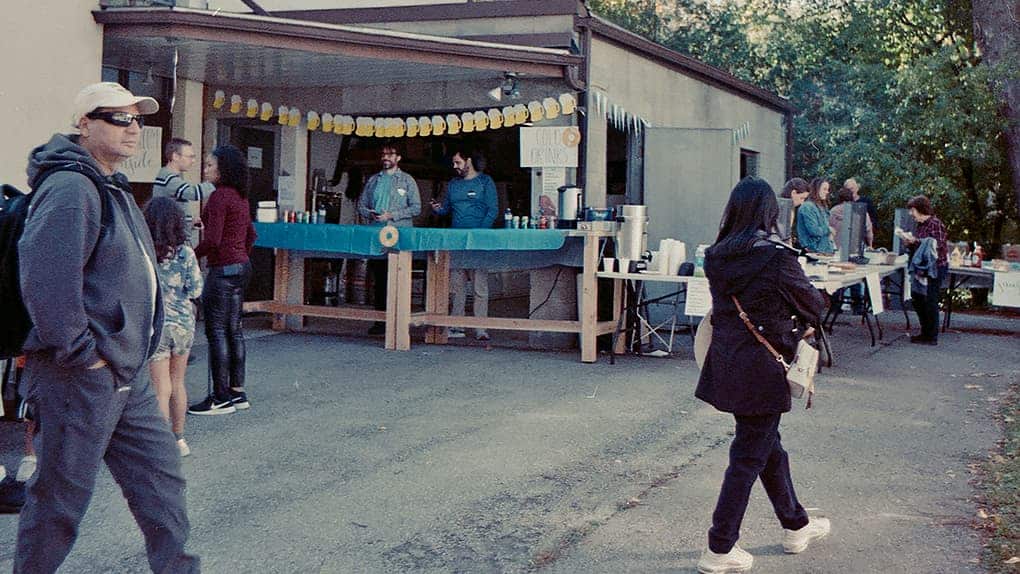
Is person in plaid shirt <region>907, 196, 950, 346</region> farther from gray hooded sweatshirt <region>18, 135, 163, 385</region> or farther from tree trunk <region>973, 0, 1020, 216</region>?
gray hooded sweatshirt <region>18, 135, 163, 385</region>

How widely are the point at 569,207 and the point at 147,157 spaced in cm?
473

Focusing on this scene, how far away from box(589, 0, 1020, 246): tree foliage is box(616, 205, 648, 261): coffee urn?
9.00 metres

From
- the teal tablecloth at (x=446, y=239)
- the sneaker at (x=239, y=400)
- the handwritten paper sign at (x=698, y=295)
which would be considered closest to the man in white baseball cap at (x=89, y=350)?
the sneaker at (x=239, y=400)

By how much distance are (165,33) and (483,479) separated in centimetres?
574

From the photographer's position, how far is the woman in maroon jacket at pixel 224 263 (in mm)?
7617

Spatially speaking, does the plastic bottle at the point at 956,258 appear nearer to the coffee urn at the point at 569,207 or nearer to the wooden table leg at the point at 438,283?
the coffee urn at the point at 569,207

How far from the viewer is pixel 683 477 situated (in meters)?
6.46

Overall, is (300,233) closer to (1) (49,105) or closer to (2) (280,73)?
(2) (280,73)

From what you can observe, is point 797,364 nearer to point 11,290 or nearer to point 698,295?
point 11,290

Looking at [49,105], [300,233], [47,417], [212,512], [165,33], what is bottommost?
[212,512]

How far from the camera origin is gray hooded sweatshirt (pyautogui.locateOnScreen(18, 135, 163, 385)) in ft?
11.3

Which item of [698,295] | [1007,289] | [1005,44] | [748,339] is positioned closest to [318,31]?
[698,295]

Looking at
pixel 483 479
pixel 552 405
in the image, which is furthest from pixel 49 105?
pixel 483 479

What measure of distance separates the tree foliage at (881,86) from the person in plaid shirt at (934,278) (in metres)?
5.16
